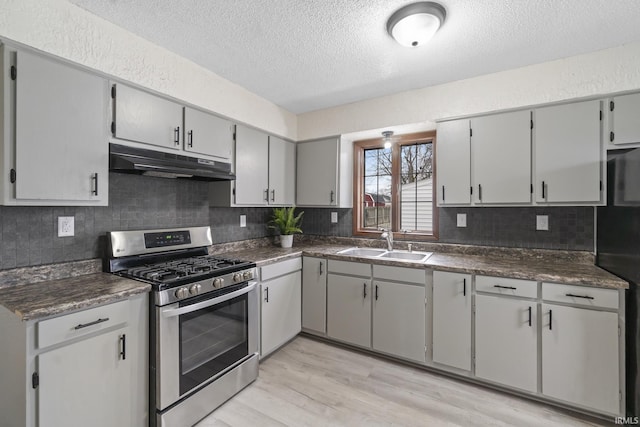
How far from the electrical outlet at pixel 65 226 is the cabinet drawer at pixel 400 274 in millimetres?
2320

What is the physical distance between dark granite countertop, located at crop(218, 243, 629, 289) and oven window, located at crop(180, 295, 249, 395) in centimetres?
49

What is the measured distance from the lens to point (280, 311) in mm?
2727

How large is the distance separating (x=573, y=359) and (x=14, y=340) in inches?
127

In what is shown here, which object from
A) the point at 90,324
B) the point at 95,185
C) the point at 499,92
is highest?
the point at 499,92

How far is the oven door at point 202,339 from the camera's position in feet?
5.52

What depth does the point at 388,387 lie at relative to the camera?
7.27 feet

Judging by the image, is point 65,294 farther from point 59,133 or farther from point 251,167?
point 251,167

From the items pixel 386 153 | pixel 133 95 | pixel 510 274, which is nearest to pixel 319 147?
pixel 386 153

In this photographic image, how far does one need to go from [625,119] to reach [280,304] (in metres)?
3.09

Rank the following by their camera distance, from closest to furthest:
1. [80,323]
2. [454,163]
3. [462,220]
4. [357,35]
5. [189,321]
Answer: [80,323]
[189,321]
[357,35]
[454,163]
[462,220]

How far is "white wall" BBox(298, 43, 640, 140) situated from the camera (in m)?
2.07

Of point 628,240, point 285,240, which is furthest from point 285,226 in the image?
point 628,240

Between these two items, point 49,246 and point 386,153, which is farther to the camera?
point 386,153

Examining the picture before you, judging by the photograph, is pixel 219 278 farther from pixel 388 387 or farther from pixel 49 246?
pixel 388 387
